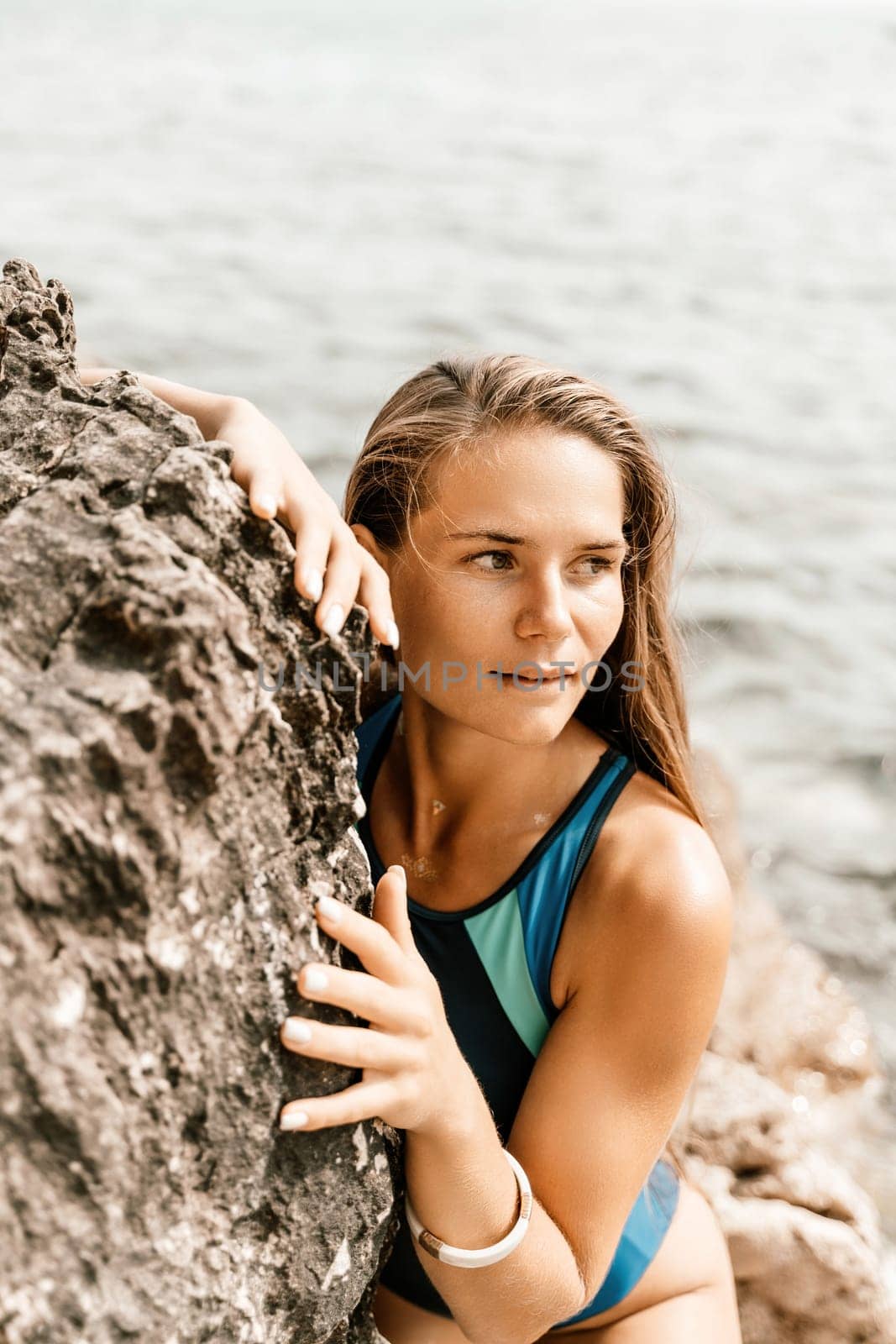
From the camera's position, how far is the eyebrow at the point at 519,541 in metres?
2.14

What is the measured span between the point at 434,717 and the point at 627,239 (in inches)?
532

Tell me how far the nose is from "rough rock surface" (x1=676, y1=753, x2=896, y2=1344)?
1.42 metres

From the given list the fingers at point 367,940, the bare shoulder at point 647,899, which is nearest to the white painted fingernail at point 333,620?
the fingers at point 367,940

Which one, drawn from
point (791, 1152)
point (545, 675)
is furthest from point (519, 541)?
point (791, 1152)

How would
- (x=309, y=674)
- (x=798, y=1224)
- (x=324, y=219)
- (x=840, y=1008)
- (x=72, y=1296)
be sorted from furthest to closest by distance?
(x=324, y=219)
(x=840, y=1008)
(x=798, y=1224)
(x=309, y=674)
(x=72, y=1296)

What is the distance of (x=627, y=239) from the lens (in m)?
14.9

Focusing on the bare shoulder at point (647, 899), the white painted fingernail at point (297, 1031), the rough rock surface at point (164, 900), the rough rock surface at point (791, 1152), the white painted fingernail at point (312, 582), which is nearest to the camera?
the rough rock surface at point (164, 900)

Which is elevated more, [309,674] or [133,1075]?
[309,674]

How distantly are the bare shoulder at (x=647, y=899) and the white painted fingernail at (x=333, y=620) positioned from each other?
75 centimetres

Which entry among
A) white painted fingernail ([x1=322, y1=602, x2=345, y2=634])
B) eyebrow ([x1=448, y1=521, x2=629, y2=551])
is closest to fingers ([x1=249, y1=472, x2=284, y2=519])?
white painted fingernail ([x1=322, y1=602, x2=345, y2=634])

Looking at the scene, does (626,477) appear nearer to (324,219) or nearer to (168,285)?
(168,285)

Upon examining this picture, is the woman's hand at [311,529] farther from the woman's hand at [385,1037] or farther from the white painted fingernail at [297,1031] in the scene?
the white painted fingernail at [297,1031]

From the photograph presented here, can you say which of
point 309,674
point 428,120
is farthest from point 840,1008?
point 428,120

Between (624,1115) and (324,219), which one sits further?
(324,219)
